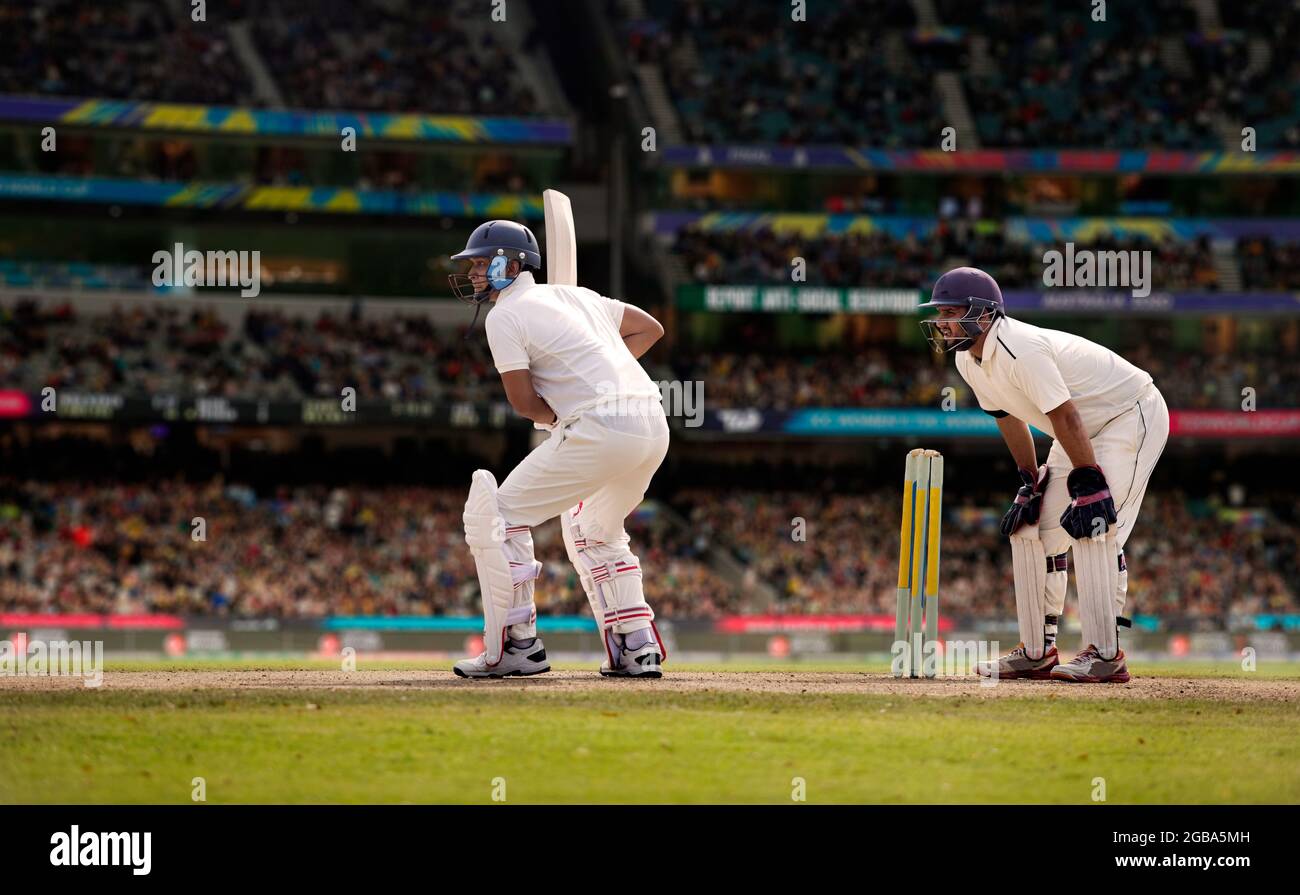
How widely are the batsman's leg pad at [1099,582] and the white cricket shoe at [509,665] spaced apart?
3.38 metres

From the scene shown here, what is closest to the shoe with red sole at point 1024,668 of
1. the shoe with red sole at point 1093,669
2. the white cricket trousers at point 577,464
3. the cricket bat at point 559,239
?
the shoe with red sole at point 1093,669

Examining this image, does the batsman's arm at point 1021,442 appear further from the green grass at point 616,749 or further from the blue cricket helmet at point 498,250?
the blue cricket helmet at point 498,250

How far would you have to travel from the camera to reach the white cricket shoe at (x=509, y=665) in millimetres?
10148

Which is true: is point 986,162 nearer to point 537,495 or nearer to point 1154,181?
point 1154,181

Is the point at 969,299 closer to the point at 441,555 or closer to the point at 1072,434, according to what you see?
the point at 1072,434

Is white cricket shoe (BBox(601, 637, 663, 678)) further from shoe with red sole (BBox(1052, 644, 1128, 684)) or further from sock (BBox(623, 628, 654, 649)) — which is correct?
shoe with red sole (BBox(1052, 644, 1128, 684))

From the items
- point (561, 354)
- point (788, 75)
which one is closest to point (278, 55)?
point (788, 75)

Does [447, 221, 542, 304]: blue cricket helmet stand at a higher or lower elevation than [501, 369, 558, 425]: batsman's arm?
higher

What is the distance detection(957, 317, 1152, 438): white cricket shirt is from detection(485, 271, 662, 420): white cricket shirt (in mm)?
2191

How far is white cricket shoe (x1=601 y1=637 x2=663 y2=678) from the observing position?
34.0ft

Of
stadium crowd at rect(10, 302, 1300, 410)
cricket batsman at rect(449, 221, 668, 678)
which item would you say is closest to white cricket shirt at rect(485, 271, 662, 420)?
cricket batsman at rect(449, 221, 668, 678)

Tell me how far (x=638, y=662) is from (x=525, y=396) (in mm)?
1887
